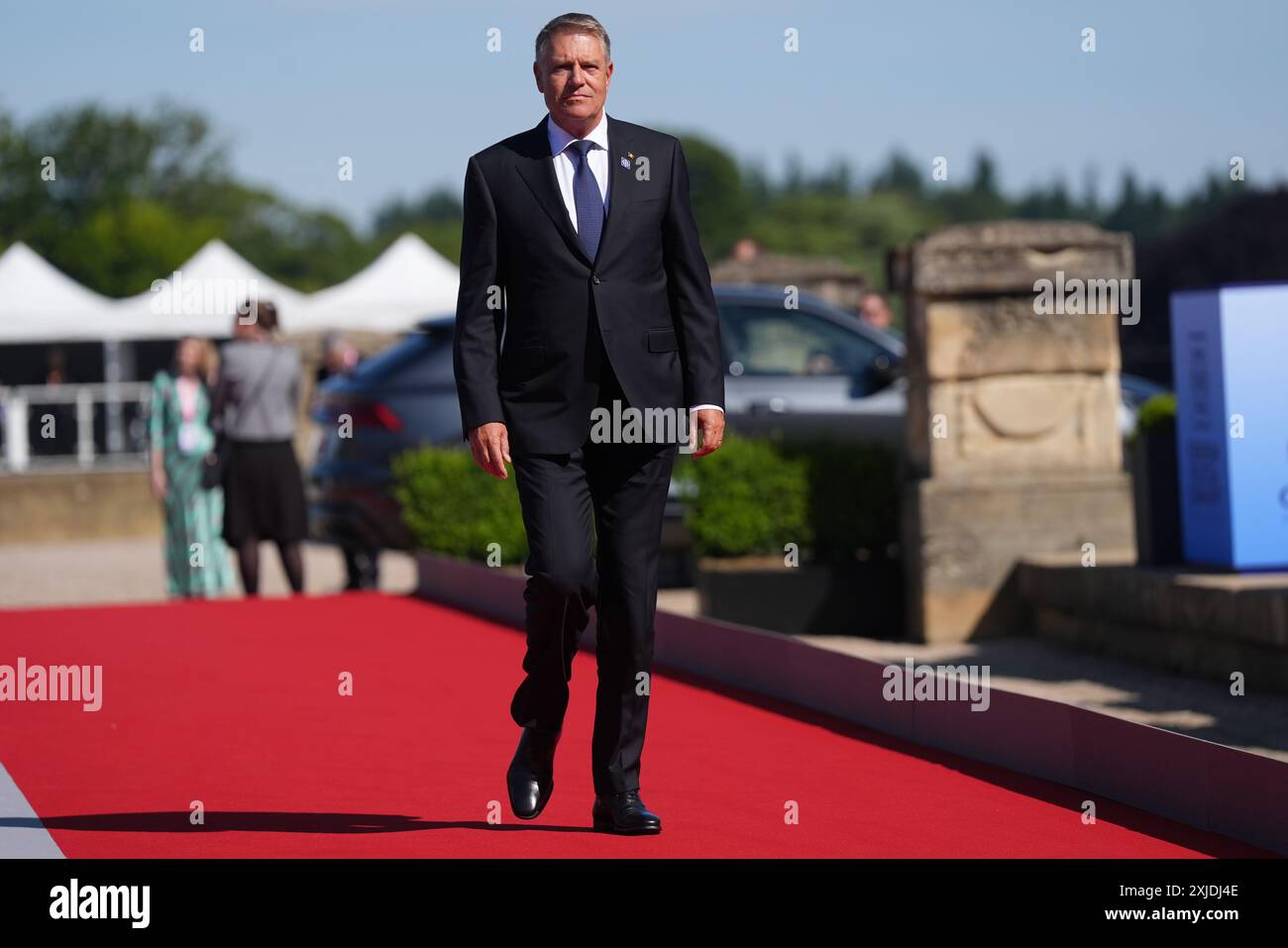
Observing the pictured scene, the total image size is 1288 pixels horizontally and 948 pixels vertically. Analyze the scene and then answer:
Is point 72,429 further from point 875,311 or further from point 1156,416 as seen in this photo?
point 1156,416

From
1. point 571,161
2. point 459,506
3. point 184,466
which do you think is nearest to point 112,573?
point 184,466

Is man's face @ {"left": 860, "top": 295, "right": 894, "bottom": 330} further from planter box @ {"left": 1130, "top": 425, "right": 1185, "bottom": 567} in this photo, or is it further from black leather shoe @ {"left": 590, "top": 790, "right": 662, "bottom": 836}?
black leather shoe @ {"left": 590, "top": 790, "right": 662, "bottom": 836}

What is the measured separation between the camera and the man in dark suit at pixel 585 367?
203 inches

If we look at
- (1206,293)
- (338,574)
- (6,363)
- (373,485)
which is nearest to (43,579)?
(338,574)

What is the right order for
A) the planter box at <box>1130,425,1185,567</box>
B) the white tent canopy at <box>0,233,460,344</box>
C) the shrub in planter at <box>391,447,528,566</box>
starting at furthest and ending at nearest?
the white tent canopy at <box>0,233,460,344</box>, the shrub in planter at <box>391,447,528,566</box>, the planter box at <box>1130,425,1185,567</box>

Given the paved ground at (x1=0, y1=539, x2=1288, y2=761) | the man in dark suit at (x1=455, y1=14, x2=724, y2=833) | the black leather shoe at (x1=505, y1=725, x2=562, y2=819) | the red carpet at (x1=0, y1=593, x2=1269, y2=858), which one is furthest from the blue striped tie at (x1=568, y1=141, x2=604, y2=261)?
the paved ground at (x1=0, y1=539, x2=1288, y2=761)

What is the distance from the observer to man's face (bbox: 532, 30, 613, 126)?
5.13m

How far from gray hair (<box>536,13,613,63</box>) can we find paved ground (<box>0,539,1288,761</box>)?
10.5ft

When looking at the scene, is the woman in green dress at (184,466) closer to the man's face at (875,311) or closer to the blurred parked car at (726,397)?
the blurred parked car at (726,397)

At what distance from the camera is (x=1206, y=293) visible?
9.76 m

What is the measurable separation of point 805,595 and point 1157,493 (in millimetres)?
2129

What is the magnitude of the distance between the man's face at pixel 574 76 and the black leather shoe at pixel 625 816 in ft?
5.60
